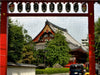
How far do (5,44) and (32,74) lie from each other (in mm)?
11303

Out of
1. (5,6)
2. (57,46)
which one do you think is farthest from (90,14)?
(57,46)

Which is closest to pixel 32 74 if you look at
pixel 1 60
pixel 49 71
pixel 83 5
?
pixel 49 71

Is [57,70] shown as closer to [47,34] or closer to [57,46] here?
[57,46]

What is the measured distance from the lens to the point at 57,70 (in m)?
37.5

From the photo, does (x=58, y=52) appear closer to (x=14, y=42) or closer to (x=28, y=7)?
(x=14, y=42)

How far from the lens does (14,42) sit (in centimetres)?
2588

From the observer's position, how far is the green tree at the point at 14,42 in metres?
24.9

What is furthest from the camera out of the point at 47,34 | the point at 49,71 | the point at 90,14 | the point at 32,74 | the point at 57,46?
the point at 47,34

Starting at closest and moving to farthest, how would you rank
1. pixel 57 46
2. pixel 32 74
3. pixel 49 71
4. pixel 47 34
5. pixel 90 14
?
pixel 90 14
pixel 32 74
pixel 49 71
pixel 57 46
pixel 47 34

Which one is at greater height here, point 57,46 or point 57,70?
point 57,46

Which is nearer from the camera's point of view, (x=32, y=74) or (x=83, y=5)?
(x=83, y=5)

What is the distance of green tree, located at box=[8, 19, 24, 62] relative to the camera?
24906 millimetres

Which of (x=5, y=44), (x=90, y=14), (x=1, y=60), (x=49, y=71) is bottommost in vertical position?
(x=49, y=71)

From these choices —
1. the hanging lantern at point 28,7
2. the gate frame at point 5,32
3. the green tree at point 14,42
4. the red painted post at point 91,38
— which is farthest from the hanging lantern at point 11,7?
the green tree at point 14,42
